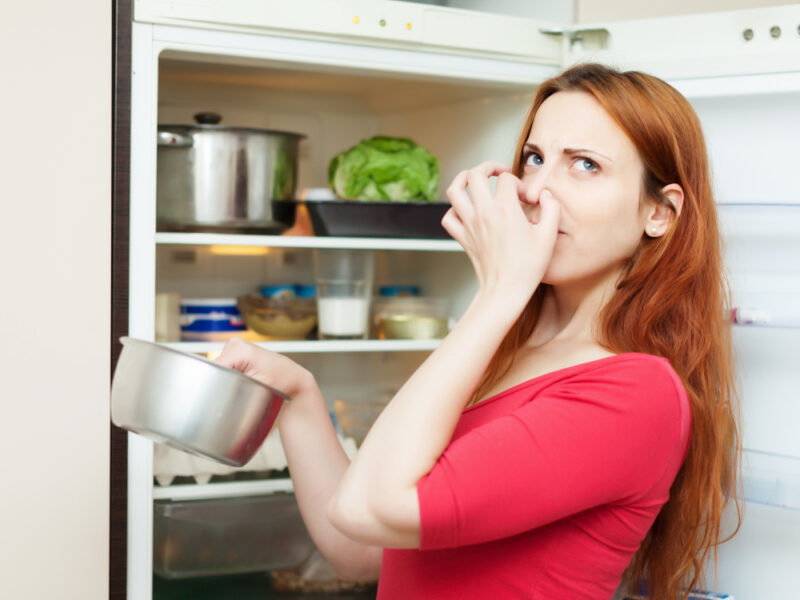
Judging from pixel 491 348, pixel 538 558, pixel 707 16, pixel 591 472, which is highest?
pixel 707 16

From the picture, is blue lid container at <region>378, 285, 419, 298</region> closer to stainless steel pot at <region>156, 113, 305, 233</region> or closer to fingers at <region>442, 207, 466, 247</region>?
stainless steel pot at <region>156, 113, 305, 233</region>

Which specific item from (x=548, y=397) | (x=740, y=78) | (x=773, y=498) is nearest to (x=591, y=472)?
(x=548, y=397)

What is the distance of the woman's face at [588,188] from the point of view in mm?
954

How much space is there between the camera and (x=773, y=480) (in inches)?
45.4

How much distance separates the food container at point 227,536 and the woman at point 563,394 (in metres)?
0.44

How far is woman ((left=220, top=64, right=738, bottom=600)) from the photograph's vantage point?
823 mm

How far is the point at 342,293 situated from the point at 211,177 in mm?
316

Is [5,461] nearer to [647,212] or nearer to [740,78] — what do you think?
[647,212]

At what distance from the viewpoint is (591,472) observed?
84 centimetres

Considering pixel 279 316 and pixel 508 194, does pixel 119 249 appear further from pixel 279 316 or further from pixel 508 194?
pixel 508 194

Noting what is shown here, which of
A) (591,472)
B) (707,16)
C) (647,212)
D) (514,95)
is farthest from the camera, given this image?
(514,95)

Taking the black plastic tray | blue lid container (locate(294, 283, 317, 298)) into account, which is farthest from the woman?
blue lid container (locate(294, 283, 317, 298))

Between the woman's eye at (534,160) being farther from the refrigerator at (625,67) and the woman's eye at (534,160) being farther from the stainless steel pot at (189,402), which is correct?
the stainless steel pot at (189,402)

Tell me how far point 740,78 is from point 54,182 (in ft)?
3.16
